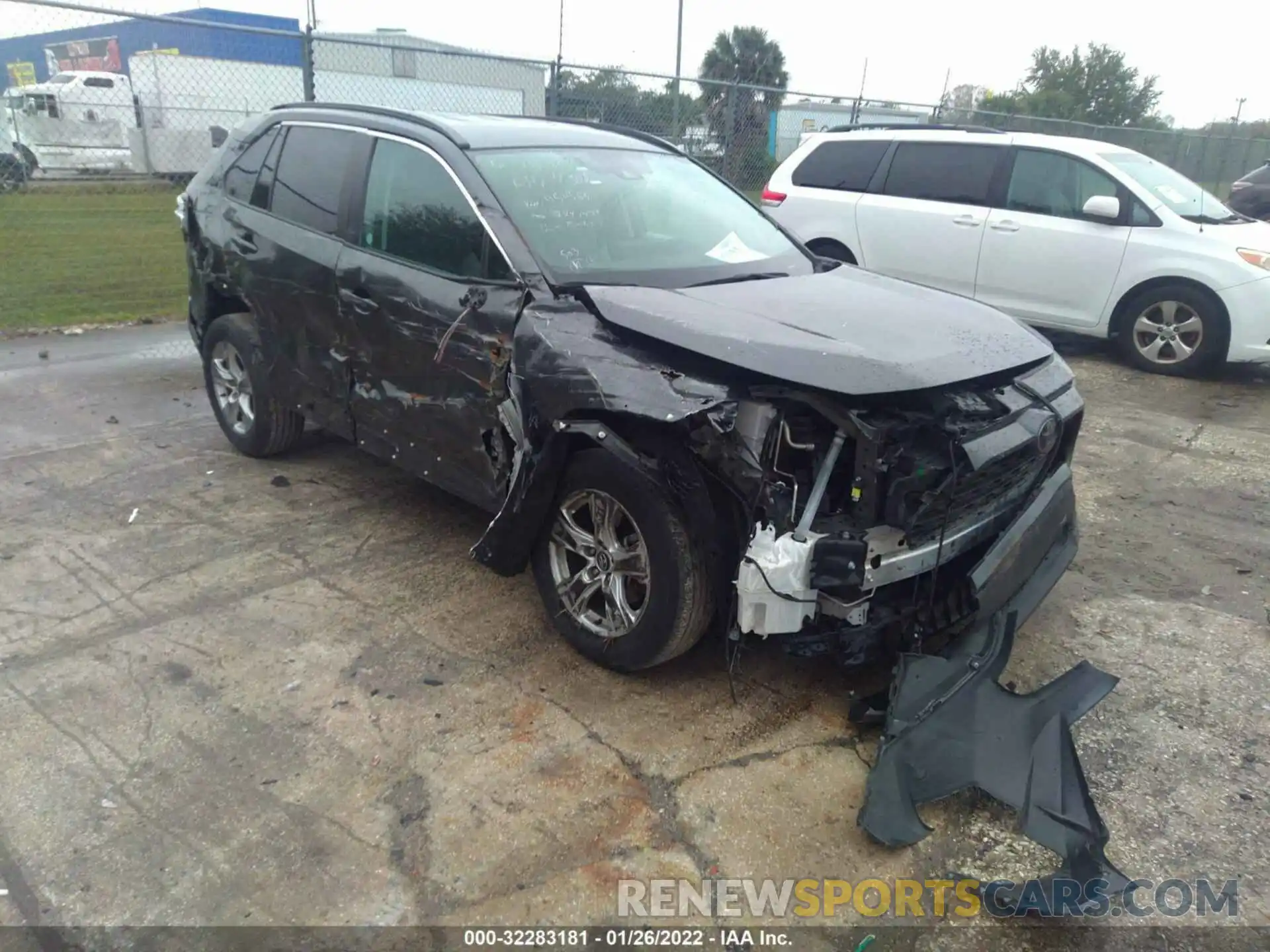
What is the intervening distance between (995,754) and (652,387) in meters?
1.51

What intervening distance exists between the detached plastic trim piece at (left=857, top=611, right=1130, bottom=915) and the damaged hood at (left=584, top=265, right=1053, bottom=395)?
91 cm

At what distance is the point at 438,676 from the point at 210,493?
2277 millimetres

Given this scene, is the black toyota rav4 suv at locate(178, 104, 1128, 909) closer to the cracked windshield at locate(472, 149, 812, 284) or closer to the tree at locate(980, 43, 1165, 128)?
the cracked windshield at locate(472, 149, 812, 284)

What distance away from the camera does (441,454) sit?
153 inches

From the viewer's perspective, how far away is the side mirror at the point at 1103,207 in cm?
746

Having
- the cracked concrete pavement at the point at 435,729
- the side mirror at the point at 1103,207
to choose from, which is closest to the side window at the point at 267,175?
the cracked concrete pavement at the point at 435,729

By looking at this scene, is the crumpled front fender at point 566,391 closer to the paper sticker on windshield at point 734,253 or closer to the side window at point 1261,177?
the paper sticker on windshield at point 734,253

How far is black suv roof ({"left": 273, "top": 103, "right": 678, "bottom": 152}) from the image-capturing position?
4.03 meters

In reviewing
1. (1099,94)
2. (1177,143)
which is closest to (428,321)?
(1177,143)

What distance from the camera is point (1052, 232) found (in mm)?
7949

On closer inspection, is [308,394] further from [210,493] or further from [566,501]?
[566,501]

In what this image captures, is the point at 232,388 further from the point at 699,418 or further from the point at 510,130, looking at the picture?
the point at 699,418

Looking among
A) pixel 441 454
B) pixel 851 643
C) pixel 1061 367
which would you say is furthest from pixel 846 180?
pixel 851 643

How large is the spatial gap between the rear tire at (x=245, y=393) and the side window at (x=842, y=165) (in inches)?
230
